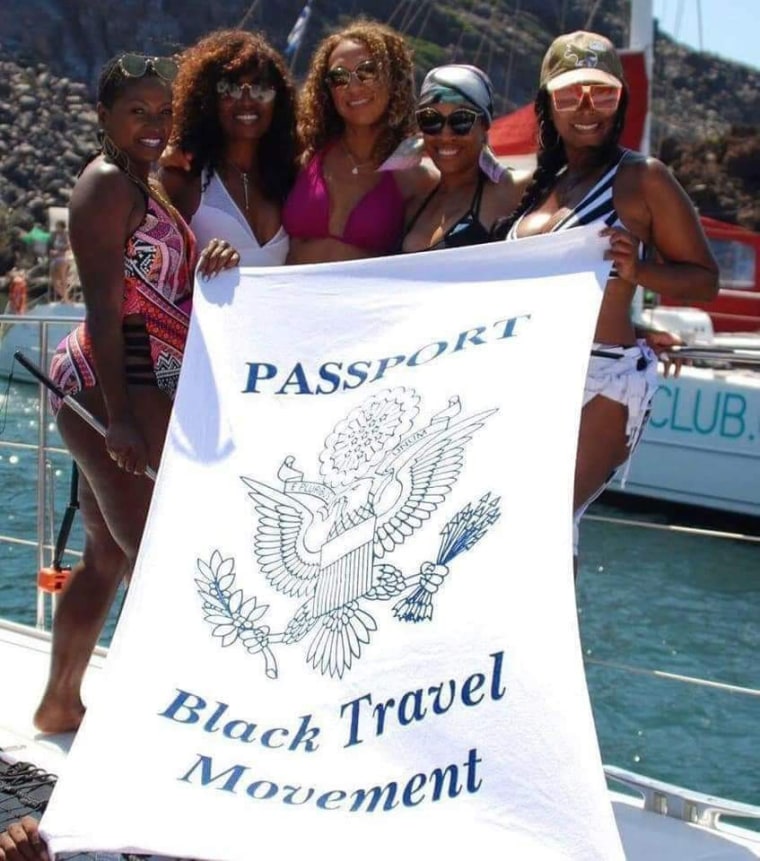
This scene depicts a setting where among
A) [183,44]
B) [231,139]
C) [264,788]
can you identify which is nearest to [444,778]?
[264,788]

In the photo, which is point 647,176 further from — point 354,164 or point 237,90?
point 237,90

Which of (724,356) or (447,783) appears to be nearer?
(447,783)

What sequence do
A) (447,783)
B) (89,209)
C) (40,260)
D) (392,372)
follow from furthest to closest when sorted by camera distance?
(40,260), (89,209), (392,372), (447,783)

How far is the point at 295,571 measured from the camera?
2.54 m

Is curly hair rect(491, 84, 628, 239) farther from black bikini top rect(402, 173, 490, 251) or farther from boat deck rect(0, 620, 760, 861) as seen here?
boat deck rect(0, 620, 760, 861)

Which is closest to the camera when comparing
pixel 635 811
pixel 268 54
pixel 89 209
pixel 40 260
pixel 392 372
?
pixel 392 372

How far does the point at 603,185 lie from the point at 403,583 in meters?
0.97

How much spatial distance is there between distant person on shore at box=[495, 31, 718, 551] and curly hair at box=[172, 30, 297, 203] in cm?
72

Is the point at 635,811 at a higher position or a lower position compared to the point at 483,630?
lower

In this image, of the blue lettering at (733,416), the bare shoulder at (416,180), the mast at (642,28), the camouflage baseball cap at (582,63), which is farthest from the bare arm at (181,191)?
the mast at (642,28)

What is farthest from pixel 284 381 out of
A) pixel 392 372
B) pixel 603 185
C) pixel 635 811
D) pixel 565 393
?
pixel 635 811

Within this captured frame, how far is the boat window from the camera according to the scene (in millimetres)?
18328

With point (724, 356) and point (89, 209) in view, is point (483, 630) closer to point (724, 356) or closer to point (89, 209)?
point (724, 356)

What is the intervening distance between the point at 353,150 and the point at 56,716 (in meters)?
1.61
